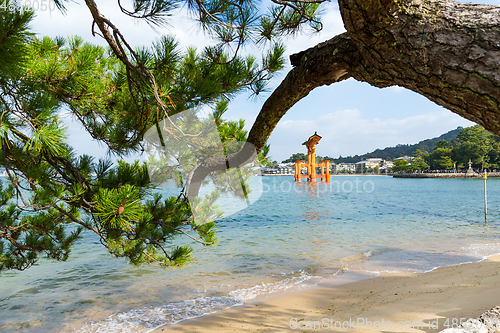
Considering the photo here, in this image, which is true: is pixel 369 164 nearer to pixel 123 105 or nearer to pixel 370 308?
pixel 370 308

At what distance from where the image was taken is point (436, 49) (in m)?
0.79

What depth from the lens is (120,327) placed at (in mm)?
2654

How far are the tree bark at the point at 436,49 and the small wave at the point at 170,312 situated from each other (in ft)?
9.17

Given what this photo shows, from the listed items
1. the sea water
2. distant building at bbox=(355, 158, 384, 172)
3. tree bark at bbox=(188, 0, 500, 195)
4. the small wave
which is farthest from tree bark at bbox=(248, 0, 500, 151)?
distant building at bbox=(355, 158, 384, 172)

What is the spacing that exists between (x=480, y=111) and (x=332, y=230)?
26.3 ft

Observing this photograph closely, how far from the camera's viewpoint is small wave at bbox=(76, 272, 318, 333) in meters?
2.65

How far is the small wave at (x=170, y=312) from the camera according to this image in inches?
104

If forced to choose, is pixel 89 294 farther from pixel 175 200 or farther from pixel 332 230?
pixel 332 230

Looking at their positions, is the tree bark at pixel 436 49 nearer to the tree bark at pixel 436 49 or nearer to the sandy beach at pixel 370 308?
the tree bark at pixel 436 49

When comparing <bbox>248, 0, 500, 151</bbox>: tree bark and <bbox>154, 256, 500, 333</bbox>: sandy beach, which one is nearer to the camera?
<bbox>248, 0, 500, 151</bbox>: tree bark

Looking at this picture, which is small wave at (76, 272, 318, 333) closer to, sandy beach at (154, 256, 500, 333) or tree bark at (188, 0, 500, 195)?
sandy beach at (154, 256, 500, 333)

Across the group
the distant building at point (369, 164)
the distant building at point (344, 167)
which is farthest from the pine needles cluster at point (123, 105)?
the distant building at point (369, 164)

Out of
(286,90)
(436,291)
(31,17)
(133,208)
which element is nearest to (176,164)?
(133,208)

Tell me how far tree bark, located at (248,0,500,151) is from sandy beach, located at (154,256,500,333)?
6.53ft
